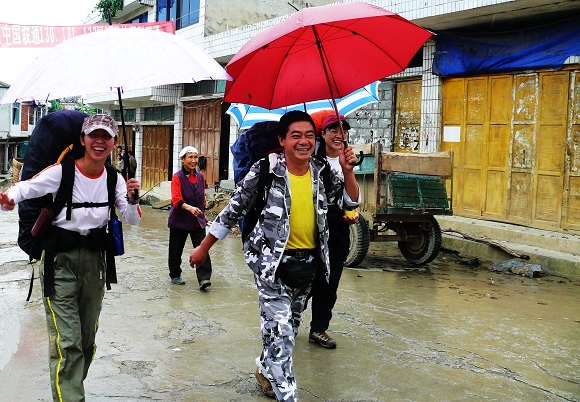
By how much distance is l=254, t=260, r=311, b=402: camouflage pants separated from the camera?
130 inches

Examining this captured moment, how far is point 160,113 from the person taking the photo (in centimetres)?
2197

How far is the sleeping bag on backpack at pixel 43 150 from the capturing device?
3.29 m

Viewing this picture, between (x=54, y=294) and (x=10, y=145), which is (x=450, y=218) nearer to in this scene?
(x=54, y=294)

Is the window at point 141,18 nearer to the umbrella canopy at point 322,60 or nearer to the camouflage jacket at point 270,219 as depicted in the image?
the umbrella canopy at point 322,60

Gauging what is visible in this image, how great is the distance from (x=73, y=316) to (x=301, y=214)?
4.50 feet

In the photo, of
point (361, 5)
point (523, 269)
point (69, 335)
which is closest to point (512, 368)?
point (361, 5)

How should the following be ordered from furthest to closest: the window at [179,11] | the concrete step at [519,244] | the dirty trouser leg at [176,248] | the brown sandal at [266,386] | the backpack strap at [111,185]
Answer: the window at [179,11] < the concrete step at [519,244] < the dirty trouser leg at [176,248] < the brown sandal at [266,386] < the backpack strap at [111,185]

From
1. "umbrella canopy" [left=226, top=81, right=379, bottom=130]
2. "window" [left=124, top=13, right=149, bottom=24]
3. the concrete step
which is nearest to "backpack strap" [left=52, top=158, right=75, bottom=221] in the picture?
"umbrella canopy" [left=226, top=81, right=379, bottom=130]

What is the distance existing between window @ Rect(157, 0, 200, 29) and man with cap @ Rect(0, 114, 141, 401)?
16.2 meters

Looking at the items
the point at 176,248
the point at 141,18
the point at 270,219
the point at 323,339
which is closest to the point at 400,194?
the point at 176,248

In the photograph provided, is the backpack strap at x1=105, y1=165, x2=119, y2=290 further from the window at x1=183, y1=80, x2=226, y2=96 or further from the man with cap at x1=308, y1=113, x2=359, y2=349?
the window at x1=183, y1=80, x2=226, y2=96

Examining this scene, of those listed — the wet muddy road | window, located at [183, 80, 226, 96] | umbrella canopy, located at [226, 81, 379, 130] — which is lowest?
the wet muddy road

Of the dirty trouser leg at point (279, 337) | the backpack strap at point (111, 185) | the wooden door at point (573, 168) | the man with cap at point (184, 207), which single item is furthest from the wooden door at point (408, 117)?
the backpack strap at point (111, 185)

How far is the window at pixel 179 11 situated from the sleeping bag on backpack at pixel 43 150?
635 inches
